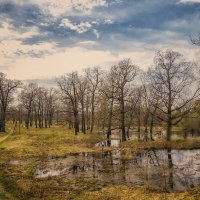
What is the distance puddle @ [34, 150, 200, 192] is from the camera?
76.0 ft

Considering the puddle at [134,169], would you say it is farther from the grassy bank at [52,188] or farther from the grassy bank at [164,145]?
the grassy bank at [164,145]

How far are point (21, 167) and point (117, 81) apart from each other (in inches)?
1152

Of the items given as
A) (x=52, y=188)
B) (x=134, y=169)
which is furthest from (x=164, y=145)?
(x=52, y=188)

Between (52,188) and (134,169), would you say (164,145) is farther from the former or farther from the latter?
(52,188)

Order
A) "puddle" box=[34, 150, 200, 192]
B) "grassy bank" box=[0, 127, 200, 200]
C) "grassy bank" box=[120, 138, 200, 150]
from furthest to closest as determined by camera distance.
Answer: "grassy bank" box=[120, 138, 200, 150], "puddle" box=[34, 150, 200, 192], "grassy bank" box=[0, 127, 200, 200]

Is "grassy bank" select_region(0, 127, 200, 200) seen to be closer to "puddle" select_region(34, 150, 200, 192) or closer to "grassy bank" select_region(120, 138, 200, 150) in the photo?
"puddle" select_region(34, 150, 200, 192)

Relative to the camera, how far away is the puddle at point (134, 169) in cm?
2316

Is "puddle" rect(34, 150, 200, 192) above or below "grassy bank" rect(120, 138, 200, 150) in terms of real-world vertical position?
below

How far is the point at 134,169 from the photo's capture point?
28.2 meters

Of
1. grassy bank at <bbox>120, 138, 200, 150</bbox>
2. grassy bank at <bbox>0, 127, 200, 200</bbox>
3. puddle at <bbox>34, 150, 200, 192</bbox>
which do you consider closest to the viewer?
grassy bank at <bbox>0, 127, 200, 200</bbox>

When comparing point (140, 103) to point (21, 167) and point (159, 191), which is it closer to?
point (21, 167)

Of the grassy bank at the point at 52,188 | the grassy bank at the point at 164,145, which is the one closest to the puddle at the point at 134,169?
the grassy bank at the point at 52,188

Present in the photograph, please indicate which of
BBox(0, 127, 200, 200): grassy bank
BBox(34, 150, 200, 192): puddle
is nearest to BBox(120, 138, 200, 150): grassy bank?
BBox(34, 150, 200, 192): puddle

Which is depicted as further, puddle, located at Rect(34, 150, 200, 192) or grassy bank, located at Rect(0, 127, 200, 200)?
puddle, located at Rect(34, 150, 200, 192)
